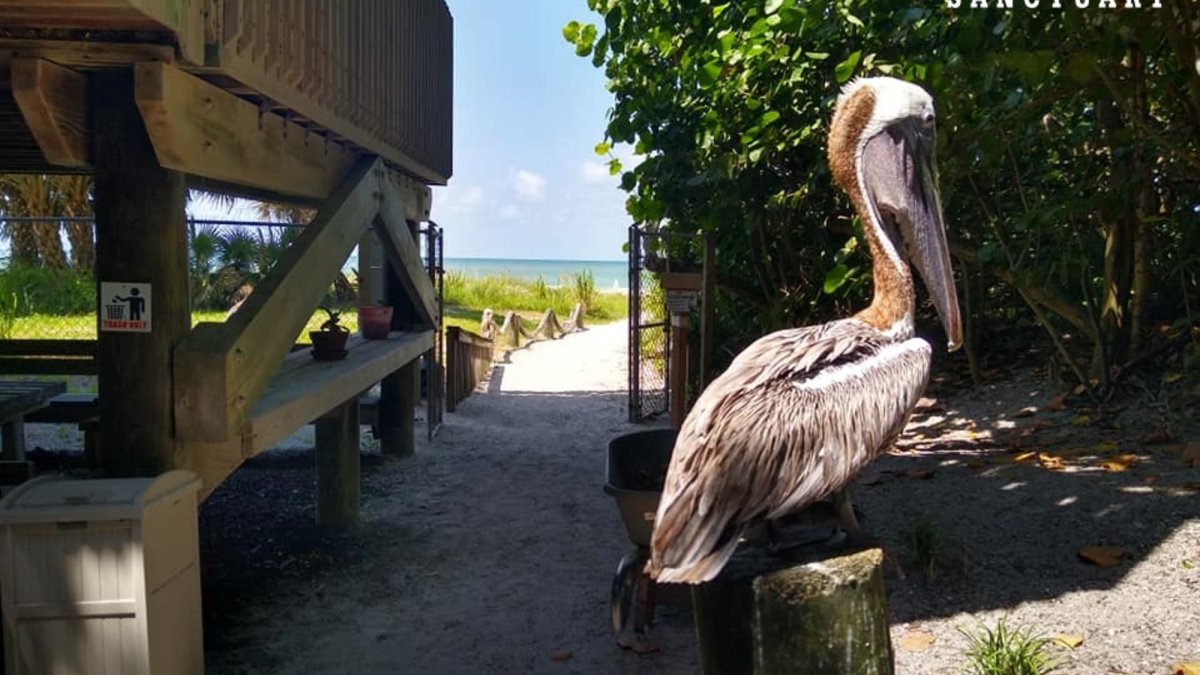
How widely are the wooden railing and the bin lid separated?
849 cm

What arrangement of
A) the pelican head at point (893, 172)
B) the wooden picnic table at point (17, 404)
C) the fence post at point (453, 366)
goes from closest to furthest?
1. the pelican head at point (893, 172)
2. the wooden picnic table at point (17, 404)
3. the fence post at point (453, 366)

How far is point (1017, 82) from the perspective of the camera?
22.2ft

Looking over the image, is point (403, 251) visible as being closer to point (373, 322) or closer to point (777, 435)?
Result: point (373, 322)

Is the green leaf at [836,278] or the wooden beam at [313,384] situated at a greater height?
the green leaf at [836,278]

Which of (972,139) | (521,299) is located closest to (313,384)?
(972,139)

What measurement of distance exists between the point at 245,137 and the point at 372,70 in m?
2.61

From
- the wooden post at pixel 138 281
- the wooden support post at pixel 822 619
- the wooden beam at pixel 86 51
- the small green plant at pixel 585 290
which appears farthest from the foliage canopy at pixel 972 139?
the small green plant at pixel 585 290

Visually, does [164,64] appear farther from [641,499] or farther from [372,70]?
[372,70]

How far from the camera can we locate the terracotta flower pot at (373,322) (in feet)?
30.4

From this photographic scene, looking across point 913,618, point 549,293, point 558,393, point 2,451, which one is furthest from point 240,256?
point 549,293

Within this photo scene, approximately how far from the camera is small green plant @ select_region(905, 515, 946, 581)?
5562 mm

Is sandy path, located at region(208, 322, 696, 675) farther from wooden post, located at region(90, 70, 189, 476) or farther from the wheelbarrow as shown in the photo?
wooden post, located at region(90, 70, 189, 476)

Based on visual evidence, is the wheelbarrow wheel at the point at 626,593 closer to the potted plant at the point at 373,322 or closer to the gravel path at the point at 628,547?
the gravel path at the point at 628,547

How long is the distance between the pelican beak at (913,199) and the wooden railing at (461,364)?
31.0 ft
